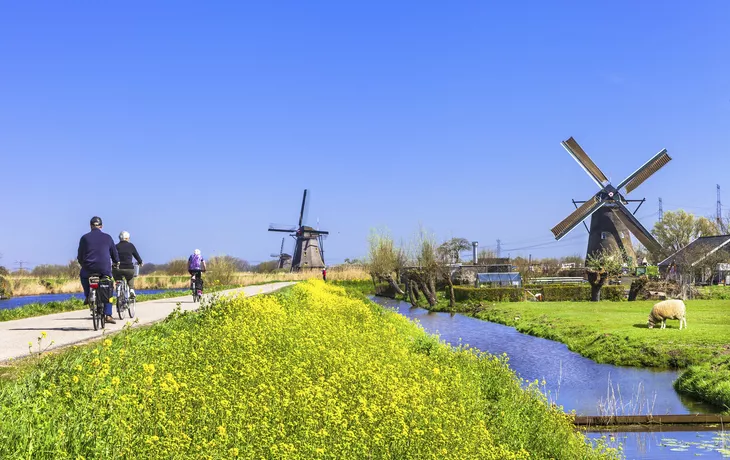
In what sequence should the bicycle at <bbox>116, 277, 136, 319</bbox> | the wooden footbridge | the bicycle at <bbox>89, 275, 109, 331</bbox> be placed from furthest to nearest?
the bicycle at <bbox>116, 277, 136, 319</bbox>
the bicycle at <bbox>89, 275, 109, 331</bbox>
the wooden footbridge

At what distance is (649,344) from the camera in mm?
20438

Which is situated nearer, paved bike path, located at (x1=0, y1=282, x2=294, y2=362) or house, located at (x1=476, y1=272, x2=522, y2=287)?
paved bike path, located at (x1=0, y1=282, x2=294, y2=362)

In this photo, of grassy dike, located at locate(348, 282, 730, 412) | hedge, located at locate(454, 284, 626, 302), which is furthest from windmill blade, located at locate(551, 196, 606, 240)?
grassy dike, located at locate(348, 282, 730, 412)

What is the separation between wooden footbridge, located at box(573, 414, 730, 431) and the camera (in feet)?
40.2

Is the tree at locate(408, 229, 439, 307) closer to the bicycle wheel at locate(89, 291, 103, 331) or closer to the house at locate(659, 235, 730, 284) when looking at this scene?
the house at locate(659, 235, 730, 284)

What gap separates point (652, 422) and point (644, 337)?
9.83 m

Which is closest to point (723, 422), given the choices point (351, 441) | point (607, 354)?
point (607, 354)

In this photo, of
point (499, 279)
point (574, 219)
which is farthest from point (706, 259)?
point (499, 279)

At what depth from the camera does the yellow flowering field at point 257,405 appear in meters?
5.73

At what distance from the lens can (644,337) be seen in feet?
70.9

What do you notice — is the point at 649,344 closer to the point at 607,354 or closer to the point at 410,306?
the point at 607,354

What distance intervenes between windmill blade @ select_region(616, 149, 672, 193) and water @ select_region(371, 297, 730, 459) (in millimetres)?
38893

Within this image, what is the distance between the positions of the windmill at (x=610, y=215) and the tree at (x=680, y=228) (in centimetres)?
2976

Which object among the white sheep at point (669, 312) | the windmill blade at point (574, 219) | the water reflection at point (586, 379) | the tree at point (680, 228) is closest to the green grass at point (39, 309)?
the water reflection at point (586, 379)
